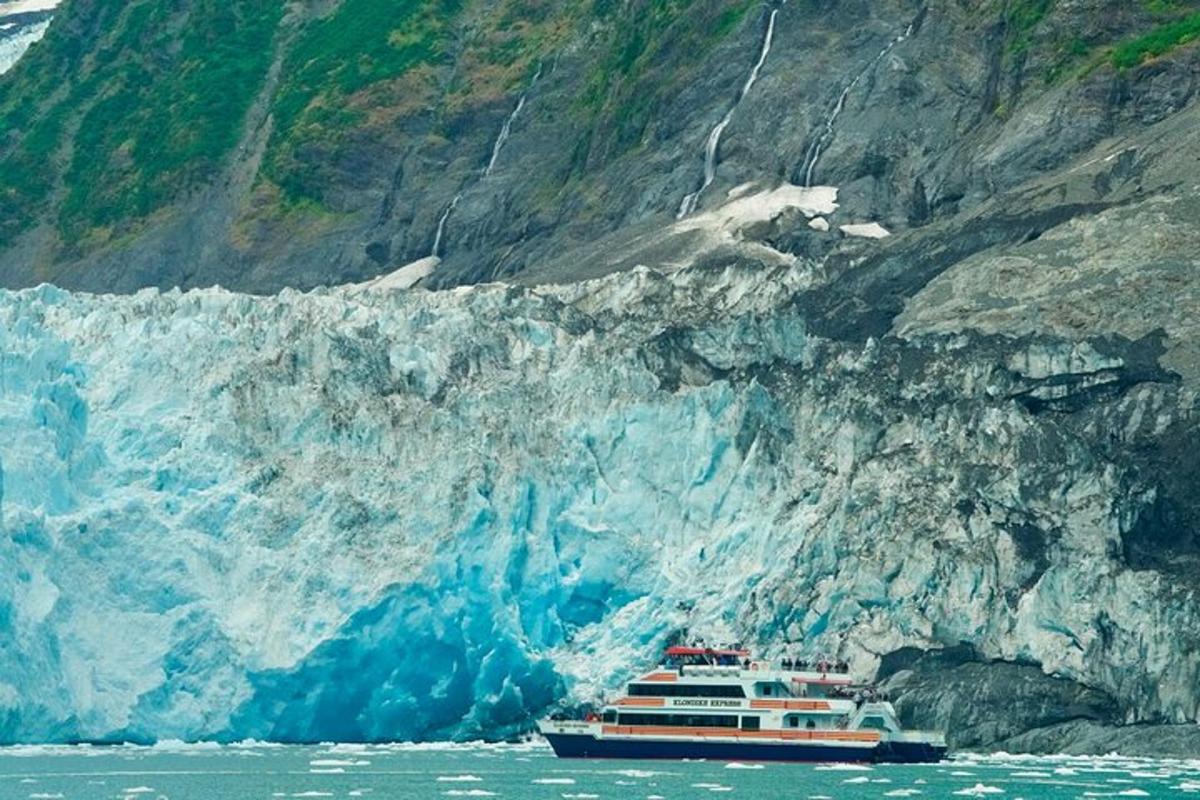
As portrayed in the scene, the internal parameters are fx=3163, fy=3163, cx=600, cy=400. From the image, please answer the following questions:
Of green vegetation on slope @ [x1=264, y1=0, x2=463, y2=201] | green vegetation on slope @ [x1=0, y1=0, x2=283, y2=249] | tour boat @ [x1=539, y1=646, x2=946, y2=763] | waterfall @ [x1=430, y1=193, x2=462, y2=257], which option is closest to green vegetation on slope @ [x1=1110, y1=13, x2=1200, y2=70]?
waterfall @ [x1=430, y1=193, x2=462, y2=257]

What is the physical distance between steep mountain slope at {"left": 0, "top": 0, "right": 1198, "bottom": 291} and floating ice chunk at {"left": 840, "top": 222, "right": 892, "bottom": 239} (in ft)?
3.20

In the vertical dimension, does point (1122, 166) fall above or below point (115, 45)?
below

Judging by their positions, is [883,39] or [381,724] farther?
[883,39]

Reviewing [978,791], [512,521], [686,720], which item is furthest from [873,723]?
[512,521]

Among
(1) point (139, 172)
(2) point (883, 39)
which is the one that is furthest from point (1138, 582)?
(1) point (139, 172)

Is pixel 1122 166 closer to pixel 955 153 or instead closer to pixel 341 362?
pixel 955 153

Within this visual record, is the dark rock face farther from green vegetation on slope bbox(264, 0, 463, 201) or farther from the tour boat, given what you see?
green vegetation on slope bbox(264, 0, 463, 201)

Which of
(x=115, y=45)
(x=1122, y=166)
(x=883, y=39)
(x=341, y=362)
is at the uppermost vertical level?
(x=115, y=45)

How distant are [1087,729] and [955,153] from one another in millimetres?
36783

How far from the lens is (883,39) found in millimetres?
118250

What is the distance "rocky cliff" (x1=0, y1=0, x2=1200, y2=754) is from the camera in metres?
80.4

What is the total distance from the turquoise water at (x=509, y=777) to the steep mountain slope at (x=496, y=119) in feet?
108

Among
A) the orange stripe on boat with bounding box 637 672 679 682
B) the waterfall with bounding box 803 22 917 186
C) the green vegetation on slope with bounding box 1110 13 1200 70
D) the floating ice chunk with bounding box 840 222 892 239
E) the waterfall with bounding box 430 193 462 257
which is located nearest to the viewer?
the orange stripe on boat with bounding box 637 672 679 682

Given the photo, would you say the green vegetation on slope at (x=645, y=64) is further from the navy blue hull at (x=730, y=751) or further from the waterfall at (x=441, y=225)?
the navy blue hull at (x=730, y=751)
